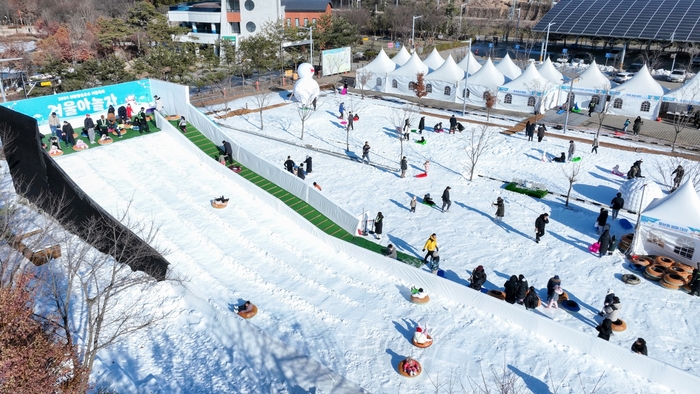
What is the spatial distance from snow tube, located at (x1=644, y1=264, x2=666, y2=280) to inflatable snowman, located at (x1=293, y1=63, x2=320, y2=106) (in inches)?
892

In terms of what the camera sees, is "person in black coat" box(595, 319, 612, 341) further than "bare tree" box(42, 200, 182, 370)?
No

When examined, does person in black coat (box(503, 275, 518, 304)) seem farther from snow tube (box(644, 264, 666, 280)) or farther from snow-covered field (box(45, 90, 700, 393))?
snow tube (box(644, 264, 666, 280))

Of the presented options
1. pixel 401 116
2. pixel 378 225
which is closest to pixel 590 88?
pixel 401 116

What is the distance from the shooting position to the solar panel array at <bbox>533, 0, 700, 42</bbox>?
151ft

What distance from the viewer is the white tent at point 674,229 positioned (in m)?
16.6

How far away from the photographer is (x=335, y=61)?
145ft

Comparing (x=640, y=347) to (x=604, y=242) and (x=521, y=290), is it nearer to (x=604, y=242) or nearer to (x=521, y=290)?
(x=521, y=290)

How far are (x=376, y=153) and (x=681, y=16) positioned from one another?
38358 millimetres

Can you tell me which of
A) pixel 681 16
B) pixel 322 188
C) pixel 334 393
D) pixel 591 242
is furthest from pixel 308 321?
pixel 681 16

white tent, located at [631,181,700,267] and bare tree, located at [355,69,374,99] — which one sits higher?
bare tree, located at [355,69,374,99]

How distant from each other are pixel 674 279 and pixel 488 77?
2148cm

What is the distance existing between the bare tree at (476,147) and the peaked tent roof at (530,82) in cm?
532

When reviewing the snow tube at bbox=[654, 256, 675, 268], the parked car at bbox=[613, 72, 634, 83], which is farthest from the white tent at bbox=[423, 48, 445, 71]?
the snow tube at bbox=[654, 256, 675, 268]

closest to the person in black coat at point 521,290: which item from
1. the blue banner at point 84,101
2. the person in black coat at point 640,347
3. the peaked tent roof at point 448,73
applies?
the person in black coat at point 640,347
